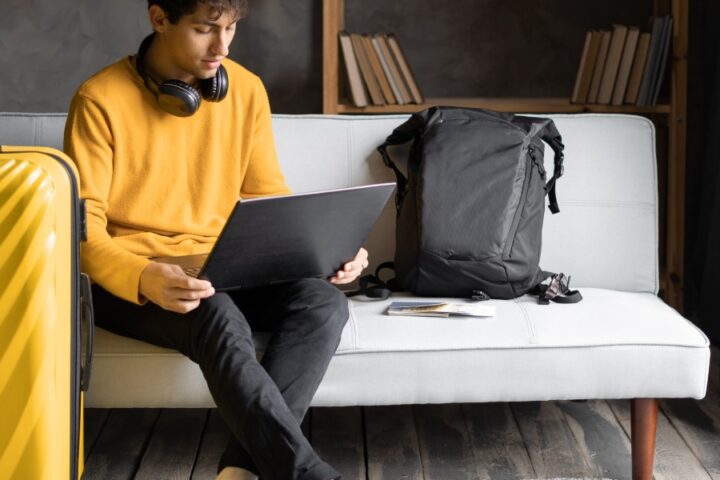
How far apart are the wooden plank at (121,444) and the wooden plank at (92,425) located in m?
0.01

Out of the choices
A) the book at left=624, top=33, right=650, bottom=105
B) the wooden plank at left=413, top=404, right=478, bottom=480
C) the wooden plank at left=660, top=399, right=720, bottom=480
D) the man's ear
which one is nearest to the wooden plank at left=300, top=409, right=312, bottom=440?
the wooden plank at left=413, top=404, right=478, bottom=480

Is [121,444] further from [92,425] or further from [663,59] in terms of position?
[663,59]

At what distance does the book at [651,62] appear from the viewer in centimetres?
298

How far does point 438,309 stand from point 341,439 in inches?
17.5

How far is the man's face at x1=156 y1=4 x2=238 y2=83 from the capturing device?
6.02 ft

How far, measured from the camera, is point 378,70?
120 inches

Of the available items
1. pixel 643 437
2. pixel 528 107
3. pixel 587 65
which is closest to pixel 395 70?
pixel 528 107

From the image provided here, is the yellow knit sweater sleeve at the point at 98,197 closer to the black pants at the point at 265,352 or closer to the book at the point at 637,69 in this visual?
the black pants at the point at 265,352

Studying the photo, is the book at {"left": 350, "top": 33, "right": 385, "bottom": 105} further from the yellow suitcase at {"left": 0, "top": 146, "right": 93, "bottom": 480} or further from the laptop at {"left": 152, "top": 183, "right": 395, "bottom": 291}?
the yellow suitcase at {"left": 0, "top": 146, "right": 93, "bottom": 480}

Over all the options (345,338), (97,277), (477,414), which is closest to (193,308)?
(97,277)

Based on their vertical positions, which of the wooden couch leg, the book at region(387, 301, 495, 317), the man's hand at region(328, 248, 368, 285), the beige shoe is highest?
the man's hand at region(328, 248, 368, 285)

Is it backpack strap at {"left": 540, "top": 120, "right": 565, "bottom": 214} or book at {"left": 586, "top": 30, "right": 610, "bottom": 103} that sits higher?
book at {"left": 586, "top": 30, "right": 610, "bottom": 103}

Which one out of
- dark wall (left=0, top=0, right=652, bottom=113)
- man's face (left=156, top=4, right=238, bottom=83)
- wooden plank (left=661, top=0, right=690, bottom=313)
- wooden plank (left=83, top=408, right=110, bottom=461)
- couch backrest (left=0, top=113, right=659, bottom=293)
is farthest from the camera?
dark wall (left=0, top=0, right=652, bottom=113)

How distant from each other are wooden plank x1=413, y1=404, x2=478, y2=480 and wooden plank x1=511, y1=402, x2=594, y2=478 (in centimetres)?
13
